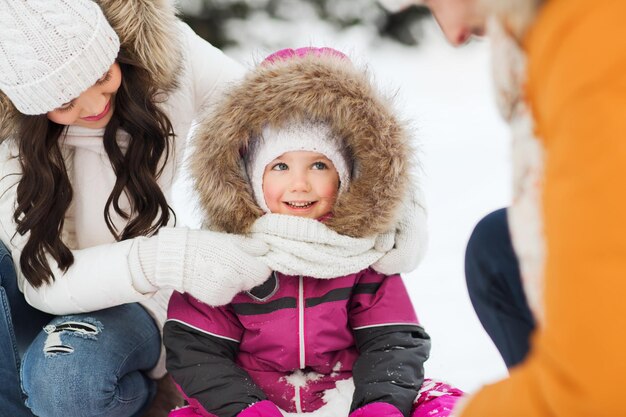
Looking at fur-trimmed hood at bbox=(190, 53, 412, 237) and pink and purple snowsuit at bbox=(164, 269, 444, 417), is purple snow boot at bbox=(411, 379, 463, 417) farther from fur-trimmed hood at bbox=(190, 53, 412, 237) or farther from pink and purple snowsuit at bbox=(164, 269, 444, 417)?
fur-trimmed hood at bbox=(190, 53, 412, 237)

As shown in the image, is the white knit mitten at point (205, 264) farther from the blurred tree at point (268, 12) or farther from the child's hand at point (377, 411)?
the blurred tree at point (268, 12)

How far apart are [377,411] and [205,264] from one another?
0.44 m

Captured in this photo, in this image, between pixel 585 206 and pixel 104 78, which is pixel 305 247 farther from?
pixel 585 206

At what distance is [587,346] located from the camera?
78cm

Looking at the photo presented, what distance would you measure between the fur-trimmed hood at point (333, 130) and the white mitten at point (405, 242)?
0.04 metres

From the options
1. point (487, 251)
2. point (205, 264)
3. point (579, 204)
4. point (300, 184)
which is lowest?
point (205, 264)

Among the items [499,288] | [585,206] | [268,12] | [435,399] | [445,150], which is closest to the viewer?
[585,206]

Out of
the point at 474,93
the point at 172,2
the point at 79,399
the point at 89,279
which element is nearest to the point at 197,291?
the point at 89,279

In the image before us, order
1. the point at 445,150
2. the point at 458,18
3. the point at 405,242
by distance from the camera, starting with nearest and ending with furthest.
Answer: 1. the point at 458,18
2. the point at 405,242
3. the point at 445,150

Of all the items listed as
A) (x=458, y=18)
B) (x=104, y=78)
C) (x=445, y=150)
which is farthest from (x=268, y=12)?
(x=458, y=18)

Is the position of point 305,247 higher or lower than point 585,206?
lower

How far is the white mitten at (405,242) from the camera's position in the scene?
168cm

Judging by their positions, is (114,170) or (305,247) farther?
(114,170)

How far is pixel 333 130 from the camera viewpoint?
1.65 m
